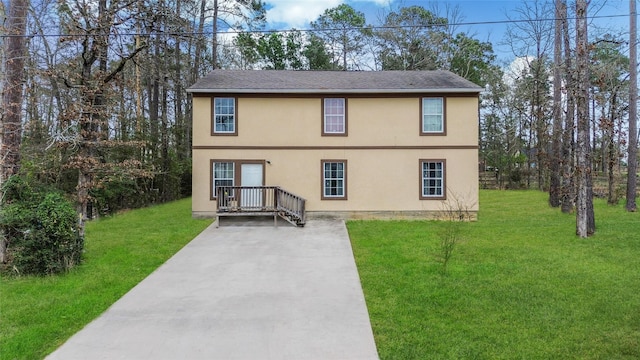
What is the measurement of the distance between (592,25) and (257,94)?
1064cm

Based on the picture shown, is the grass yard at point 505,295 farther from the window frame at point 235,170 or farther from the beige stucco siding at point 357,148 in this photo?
the window frame at point 235,170

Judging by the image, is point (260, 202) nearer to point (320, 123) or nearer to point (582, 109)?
point (320, 123)

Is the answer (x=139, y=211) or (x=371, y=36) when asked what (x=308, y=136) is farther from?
(x=371, y=36)

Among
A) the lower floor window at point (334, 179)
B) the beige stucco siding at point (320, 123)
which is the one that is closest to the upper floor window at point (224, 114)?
the beige stucco siding at point (320, 123)

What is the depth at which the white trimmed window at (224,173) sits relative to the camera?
Answer: 45.1 ft

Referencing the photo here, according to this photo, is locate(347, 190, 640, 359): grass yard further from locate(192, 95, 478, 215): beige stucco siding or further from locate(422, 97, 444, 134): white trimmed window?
locate(422, 97, 444, 134): white trimmed window

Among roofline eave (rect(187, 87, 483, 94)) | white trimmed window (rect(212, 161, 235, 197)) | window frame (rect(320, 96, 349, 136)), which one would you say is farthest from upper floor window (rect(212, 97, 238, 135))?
window frame (rect(320, 96, 349, 136))

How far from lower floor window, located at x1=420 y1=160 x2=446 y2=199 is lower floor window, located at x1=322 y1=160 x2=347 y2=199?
2.85 metres

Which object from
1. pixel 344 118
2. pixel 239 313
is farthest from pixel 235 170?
pixel 239 313

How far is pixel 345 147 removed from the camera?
1390cm

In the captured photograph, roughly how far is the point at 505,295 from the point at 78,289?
6.59 metres

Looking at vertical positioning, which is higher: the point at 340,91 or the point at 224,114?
the point at 340,91

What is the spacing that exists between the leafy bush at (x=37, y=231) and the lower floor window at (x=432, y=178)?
10.8 metres

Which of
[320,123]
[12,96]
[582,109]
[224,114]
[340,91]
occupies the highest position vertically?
[340,91]
